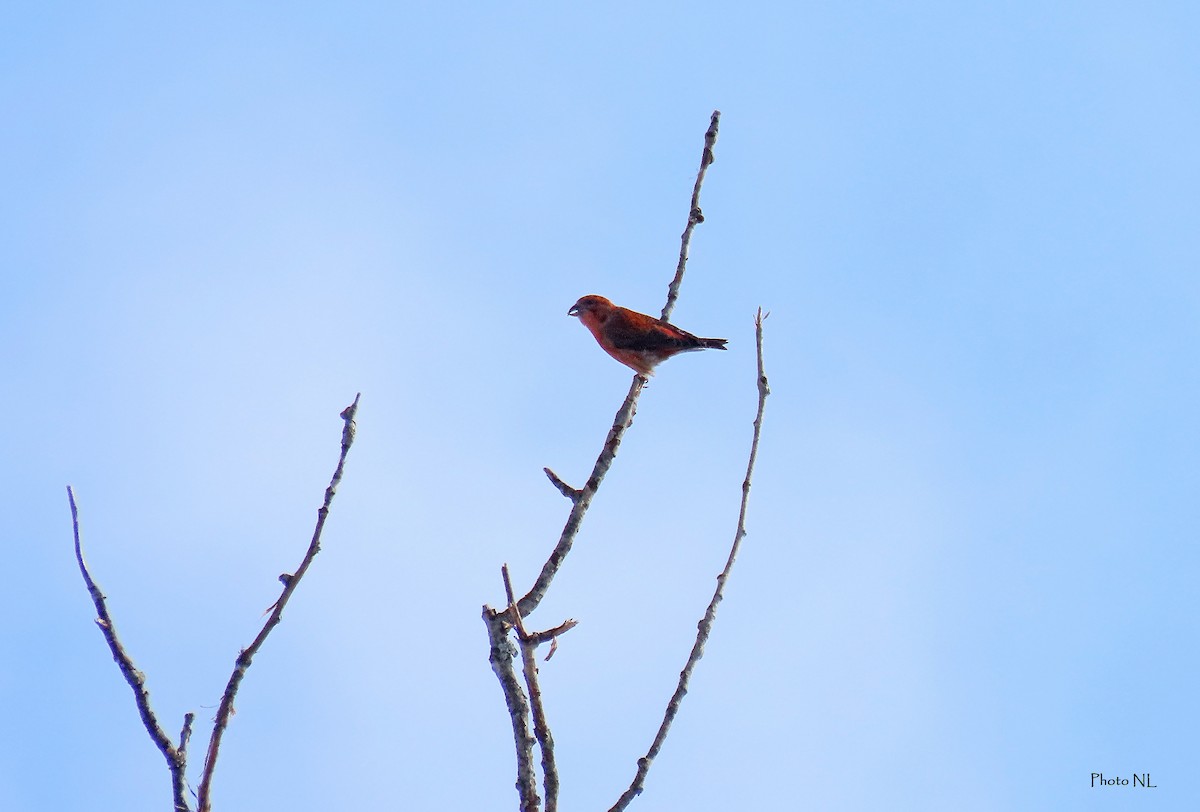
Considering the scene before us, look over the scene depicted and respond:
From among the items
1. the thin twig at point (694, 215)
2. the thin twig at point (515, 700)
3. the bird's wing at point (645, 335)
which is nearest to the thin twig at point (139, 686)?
the thin twig at point (515, 700)

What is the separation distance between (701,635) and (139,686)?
1.92m

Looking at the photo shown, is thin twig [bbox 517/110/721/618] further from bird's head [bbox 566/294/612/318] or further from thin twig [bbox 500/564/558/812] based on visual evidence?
bird's head [bbox 566/294/612/318]

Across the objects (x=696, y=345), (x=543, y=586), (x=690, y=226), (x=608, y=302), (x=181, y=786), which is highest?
(x=608, y=302)

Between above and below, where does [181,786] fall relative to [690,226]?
below

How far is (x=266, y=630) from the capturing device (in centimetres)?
341

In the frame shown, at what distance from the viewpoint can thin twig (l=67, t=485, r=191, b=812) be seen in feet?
11.1

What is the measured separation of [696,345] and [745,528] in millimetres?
6250

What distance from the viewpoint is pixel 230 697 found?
11.1 feet

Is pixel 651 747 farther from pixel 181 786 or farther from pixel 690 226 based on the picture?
pixel 690 226

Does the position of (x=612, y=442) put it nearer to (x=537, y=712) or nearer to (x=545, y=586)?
(x=545, y=586)

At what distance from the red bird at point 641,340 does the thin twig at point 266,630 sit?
273 inches

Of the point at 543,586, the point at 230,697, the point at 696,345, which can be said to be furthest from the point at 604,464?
the point at 696,345

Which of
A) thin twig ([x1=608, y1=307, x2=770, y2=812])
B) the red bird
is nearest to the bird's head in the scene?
the red bird

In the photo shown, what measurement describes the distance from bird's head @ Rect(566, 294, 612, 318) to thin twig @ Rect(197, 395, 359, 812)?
7.56m
